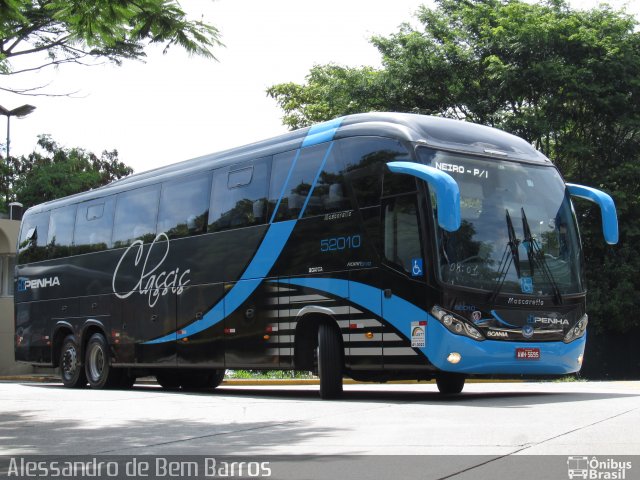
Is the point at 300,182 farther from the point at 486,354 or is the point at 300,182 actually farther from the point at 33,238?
the point at 33,238

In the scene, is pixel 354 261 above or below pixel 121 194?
below

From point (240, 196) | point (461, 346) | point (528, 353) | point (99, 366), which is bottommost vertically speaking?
point (99, 366)

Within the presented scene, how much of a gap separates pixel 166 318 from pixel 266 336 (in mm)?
3237

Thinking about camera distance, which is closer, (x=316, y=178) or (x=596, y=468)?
(x=596, y=468)

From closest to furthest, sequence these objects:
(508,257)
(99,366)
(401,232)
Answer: (401,232)
(508,257)
(99,366)

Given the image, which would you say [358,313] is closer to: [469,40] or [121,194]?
[121,194]

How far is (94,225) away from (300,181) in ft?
22.5

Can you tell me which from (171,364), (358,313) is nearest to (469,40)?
(171,364)

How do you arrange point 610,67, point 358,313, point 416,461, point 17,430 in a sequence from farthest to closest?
1. point 610,67
2. point 358,313
3. point 17,430
4. point 416,461

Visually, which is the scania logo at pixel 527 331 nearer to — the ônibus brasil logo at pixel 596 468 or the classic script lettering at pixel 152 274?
the ônibus brasil logo at pixel 596 468

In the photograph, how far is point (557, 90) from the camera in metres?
28.1

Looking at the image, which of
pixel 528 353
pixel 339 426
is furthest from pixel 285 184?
pixel 339 426

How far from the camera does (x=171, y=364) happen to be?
1686 centimetres

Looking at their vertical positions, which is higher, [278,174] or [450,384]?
[278,174]
